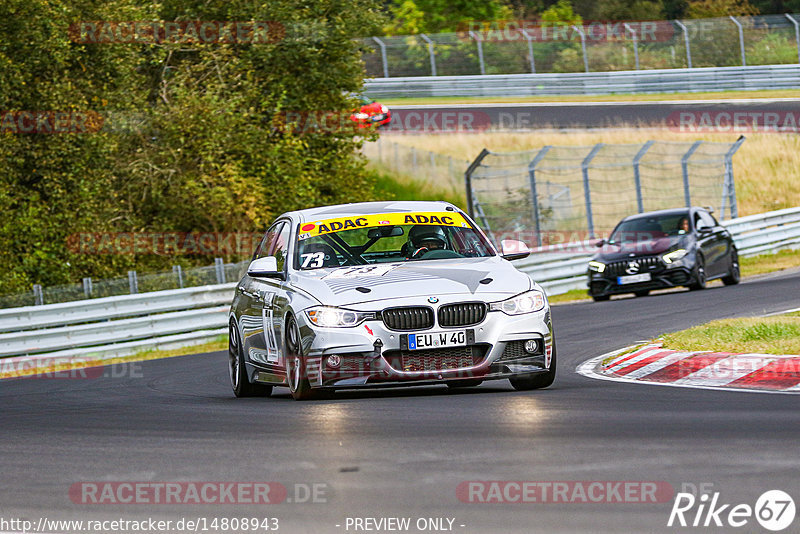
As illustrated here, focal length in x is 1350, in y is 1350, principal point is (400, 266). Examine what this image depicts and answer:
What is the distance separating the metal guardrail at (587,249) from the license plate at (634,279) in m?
1.80

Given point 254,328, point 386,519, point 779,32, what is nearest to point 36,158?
point 254,328

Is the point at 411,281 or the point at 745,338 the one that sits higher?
the point at 411,281

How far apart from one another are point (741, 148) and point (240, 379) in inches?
1228

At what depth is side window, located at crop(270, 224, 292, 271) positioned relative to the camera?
11.2 m

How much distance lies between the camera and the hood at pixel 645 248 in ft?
73.8

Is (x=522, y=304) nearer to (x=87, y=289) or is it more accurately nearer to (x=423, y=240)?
(x=423, y=240)

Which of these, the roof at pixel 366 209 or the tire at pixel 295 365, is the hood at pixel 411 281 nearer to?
the tire at pixel 295 365

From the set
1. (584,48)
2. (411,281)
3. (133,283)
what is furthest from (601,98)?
(411,281)

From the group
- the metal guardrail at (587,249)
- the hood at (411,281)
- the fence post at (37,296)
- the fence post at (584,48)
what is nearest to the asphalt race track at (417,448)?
the hood at (411,281)

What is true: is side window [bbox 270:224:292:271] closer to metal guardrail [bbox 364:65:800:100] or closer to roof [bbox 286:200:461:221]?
roof [bbox 286:200:461:221]

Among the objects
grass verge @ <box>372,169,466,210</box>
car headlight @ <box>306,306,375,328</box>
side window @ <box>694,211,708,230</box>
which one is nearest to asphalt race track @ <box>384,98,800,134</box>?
Result: grass verge @ <box>372,169,466,210</box>

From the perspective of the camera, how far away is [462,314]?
9.81 m

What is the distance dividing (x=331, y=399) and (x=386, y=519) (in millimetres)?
4711

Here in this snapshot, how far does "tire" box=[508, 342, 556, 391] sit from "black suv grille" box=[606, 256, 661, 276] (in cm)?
1230
